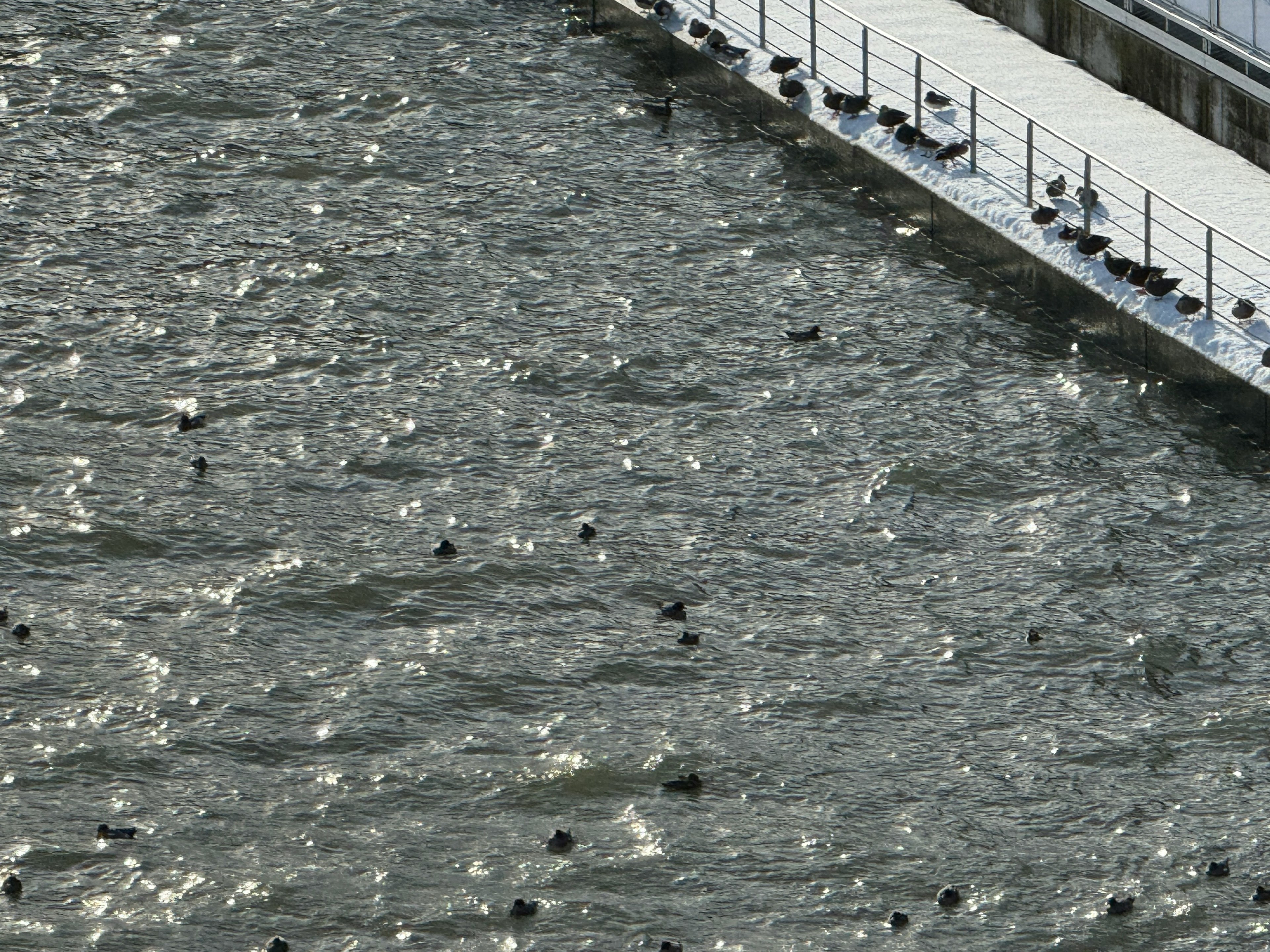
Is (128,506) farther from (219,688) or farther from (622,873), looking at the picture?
(622,873)

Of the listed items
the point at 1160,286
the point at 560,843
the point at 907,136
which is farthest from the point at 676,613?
the point at 907,136

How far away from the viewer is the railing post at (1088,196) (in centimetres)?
2672

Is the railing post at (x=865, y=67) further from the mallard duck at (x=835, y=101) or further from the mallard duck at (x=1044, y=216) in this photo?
the mallard duck at (x=1044, y=216)

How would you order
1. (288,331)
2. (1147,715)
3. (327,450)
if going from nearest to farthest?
1. (1147,715)
2. (327,450)
3. (288,331)

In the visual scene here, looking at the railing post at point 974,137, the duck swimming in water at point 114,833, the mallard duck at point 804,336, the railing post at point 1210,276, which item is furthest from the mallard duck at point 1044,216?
the duck swimming in water at point 114,833

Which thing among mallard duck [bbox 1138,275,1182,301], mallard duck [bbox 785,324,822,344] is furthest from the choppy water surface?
mallard duck [bbox 1138,275,1182,301]

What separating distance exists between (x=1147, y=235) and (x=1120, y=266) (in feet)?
1.41

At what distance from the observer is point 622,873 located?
18.2m

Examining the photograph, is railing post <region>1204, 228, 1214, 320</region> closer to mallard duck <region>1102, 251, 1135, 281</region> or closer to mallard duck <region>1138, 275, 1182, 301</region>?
mallard duck <region>1138, 275, 1182, 301</region>

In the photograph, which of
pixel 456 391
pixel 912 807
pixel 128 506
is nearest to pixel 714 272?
pixel 456 391

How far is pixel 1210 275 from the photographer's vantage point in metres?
24.9

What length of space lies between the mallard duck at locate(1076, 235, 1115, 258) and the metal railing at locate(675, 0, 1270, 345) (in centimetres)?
26

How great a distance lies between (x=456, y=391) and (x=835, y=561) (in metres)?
4.78

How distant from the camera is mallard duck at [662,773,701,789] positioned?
1912 centimetres
